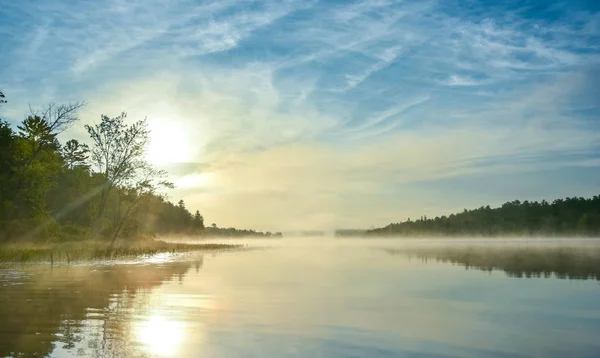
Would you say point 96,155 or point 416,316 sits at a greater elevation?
point 96,155

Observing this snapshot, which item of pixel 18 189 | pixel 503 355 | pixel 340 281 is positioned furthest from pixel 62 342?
pixel 18 189

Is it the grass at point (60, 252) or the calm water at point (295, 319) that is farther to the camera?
the grass at point (60, 252)

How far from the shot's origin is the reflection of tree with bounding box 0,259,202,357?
483 inches

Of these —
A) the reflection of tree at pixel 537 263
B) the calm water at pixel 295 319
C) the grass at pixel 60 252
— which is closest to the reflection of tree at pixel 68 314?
the calm water at pixel 295 319

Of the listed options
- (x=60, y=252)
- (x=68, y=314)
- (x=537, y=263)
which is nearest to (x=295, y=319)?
(x=68, y=314)

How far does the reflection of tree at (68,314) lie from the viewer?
12.3m

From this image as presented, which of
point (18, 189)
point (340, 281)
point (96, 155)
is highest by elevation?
point (96, 155)

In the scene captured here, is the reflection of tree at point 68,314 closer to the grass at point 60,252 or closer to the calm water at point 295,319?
the calm water at point 295,319

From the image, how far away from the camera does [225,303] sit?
21281 millimetres

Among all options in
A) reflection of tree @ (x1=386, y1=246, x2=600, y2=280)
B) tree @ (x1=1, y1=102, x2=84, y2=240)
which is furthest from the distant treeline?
reflection of tree @ (x1=386, y1=246, x2=600, y2=280)

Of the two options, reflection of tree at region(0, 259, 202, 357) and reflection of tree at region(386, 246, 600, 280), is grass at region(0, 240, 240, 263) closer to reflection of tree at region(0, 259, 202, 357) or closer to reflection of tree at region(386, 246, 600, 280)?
reflection of tree at region(0, 259, 202, 357)

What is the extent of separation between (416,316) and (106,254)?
50243 millimetres

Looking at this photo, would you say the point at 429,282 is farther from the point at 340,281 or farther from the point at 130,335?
the point at 130,335

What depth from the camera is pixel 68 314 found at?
17.0 meters
